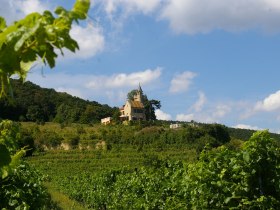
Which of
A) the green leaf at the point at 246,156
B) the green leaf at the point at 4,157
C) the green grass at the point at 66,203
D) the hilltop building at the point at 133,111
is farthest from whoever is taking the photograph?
the hilltop building at the point at 133,111

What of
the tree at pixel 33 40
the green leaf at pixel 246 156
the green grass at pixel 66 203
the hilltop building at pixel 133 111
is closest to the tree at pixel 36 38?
the tree at pixel 33 40

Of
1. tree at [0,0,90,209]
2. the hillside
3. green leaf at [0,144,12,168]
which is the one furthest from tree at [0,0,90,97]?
the hillside

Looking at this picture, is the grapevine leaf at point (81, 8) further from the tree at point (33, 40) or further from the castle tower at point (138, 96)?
the castle tower at point (138, 96)

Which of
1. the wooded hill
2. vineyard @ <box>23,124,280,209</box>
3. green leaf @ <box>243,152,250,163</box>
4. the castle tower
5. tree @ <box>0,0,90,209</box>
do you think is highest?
the castle tower

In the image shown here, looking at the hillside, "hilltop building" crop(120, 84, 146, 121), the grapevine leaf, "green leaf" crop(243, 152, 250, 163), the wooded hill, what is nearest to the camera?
the grapevine leaf

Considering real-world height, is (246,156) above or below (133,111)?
below

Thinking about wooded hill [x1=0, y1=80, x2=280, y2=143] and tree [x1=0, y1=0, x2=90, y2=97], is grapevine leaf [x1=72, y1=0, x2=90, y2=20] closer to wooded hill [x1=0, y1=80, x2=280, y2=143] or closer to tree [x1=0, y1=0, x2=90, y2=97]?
tree [x1=0, y1=0, x2=90, y2=97]

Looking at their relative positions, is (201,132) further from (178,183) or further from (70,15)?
(70,15)

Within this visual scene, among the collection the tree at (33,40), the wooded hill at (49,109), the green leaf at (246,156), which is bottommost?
the green leaf at (246,156)

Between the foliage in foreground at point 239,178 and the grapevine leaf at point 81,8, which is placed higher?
the grapevine leaf at point 81,8

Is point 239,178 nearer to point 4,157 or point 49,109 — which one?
point 4,157

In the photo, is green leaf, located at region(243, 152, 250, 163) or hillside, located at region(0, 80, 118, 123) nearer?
green leaf, located at region(243, 152, 250, 163)

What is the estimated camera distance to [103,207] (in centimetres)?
2616

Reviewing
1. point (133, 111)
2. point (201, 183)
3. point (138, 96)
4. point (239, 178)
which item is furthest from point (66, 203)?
point (138, 96)
